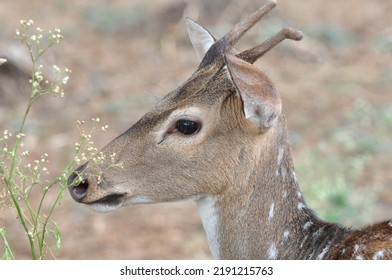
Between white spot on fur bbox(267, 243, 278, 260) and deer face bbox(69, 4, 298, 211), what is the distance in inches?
16.0

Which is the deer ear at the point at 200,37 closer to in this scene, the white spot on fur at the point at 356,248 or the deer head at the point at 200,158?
the deer head at the point at 200,158

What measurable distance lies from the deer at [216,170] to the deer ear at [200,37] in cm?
65

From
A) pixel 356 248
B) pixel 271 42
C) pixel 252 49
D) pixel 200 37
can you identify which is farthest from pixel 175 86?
pixel 356 248

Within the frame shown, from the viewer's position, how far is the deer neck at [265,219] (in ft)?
15.7

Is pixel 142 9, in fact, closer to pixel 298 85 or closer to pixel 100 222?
pixel 298 85

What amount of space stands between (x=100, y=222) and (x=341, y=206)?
2147 mm

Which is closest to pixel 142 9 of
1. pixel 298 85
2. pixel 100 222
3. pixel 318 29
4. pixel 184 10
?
pixel 184 10

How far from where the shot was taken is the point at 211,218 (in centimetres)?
480

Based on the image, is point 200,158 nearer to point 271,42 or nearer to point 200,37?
point 271,42

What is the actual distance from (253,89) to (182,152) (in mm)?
597

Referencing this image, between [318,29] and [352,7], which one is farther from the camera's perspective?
[352,7]

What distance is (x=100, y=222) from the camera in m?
A: 8.54

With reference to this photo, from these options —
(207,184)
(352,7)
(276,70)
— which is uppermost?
(207,184)

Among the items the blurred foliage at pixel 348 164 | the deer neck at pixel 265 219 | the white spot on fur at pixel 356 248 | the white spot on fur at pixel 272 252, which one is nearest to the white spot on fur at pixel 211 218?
the deer neck at pixel 265 219
